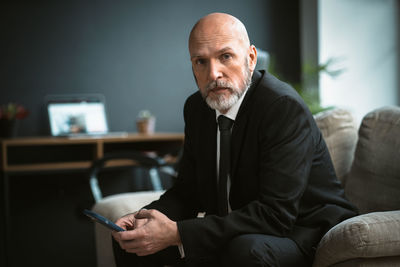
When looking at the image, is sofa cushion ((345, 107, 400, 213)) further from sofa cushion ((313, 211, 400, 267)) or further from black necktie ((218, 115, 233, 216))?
black necktie ((218, 115, 233, 216))

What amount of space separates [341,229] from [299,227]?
0.17 metres

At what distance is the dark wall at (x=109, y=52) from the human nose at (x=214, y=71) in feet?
9.19

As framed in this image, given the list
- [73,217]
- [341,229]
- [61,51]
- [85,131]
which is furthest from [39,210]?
[341,229]

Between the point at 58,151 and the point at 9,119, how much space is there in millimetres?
568

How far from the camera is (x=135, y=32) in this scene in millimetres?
4309

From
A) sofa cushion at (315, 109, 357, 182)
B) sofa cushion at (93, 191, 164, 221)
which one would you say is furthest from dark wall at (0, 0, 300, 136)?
sofa cushion at (315, 109, 357, 182)

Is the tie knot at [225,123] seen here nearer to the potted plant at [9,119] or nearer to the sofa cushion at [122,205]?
the sofa cushion at [122,205]

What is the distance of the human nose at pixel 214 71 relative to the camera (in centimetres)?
155

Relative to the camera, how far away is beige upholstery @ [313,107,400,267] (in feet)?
4.46

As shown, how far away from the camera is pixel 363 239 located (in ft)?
4.41

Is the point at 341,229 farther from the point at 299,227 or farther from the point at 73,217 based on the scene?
the point at 73,217

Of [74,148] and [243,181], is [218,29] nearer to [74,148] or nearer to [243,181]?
[243,181]

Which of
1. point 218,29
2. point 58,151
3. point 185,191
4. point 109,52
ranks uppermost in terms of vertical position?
point 218,29

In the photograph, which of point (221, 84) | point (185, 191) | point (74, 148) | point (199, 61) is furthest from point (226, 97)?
point (74, 148)
